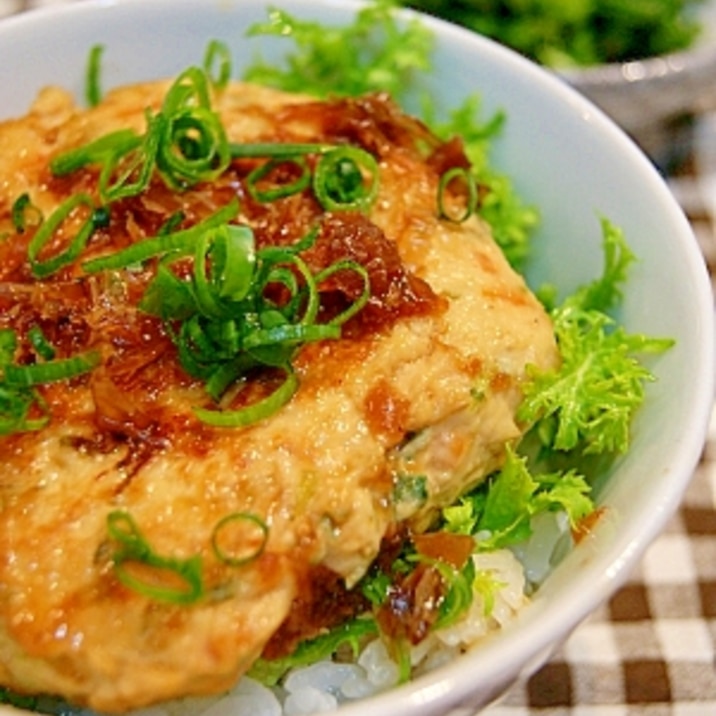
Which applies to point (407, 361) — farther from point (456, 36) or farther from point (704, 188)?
point (704, 188)

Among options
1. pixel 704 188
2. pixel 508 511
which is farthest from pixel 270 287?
pixel 704 188

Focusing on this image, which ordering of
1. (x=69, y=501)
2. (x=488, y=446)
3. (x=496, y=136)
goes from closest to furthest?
1. (x=69, y=501)
2. (x=488, y=446)
3. (x=496, y=136)

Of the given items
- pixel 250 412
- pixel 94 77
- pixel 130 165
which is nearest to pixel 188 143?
pixel 130 165

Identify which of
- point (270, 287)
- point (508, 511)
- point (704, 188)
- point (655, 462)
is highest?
point (270, 287)

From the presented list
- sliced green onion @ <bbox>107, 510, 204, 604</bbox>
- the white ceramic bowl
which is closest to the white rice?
the white ceramic bowl

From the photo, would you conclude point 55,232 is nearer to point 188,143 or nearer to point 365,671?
point 188,143

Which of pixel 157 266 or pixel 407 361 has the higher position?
pixel 157 266
